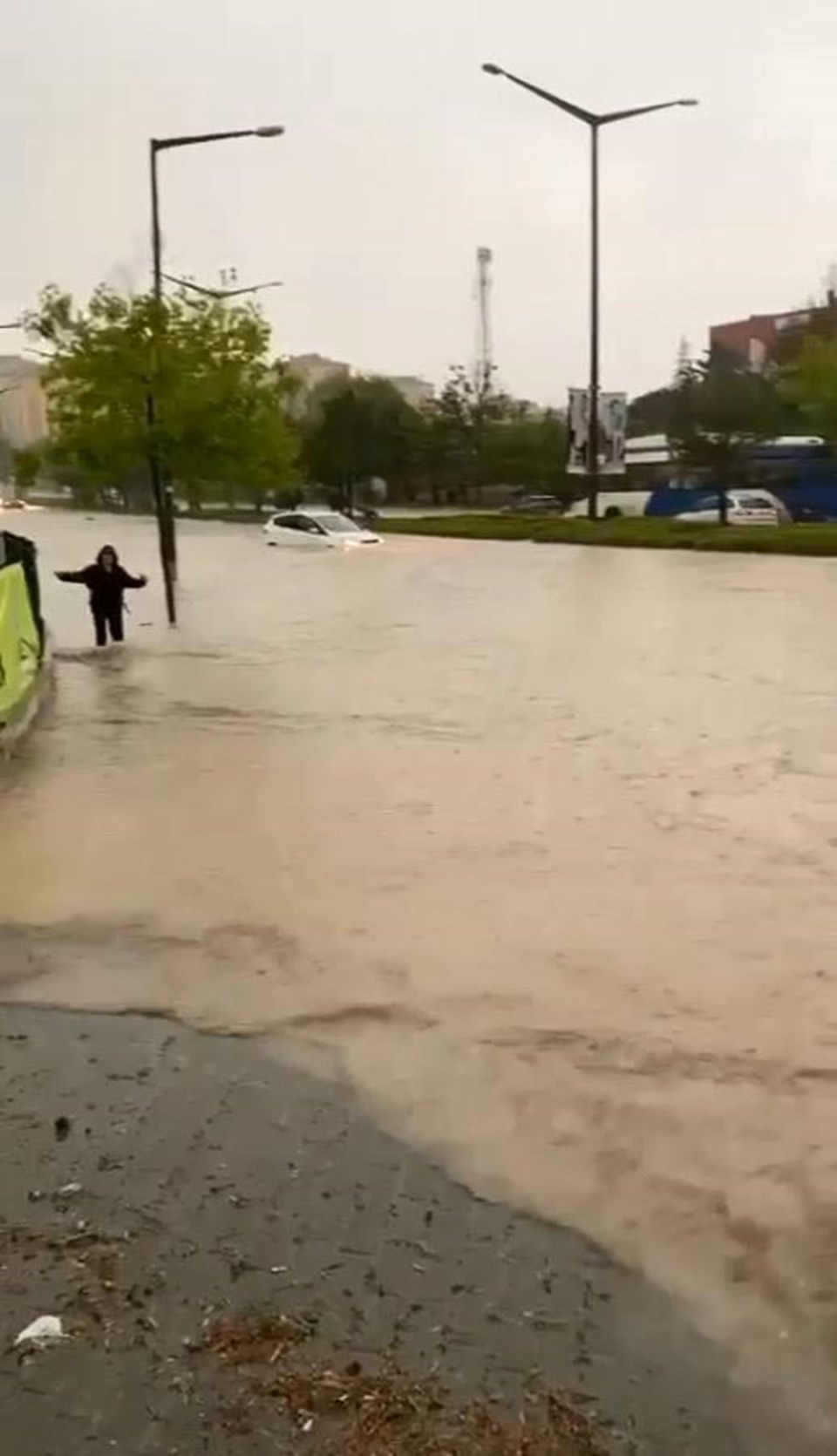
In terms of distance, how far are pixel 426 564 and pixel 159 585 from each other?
658 centimetres

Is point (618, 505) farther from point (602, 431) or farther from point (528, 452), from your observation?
point (602, 431)

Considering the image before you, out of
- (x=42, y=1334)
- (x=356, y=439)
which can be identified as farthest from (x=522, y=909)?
(x=356, y=439)

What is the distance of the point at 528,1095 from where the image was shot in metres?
6.16

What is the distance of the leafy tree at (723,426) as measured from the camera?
170 ft

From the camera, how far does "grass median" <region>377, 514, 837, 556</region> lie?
3716 cm

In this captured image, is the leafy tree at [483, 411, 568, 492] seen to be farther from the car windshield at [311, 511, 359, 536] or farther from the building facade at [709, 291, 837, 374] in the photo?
the car windshield at [311, 511, 359, 536]

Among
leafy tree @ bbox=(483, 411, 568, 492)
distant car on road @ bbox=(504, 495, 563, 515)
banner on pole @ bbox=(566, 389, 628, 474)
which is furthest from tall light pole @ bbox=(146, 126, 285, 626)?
leafy tree @ bbox=(483, 411, 568, 492)

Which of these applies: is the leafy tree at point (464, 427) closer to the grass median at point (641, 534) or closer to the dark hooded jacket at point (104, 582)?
the grass median at point (641, 534)

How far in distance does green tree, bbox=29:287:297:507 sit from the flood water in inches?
237

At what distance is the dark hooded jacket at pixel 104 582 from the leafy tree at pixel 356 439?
5085 centimetres

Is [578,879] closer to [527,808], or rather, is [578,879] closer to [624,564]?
[527,808]

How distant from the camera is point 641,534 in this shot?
4191 centimetres

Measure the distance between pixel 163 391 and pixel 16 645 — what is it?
935 cm

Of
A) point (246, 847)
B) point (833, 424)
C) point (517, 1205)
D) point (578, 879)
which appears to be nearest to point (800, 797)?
point (578, 879)
